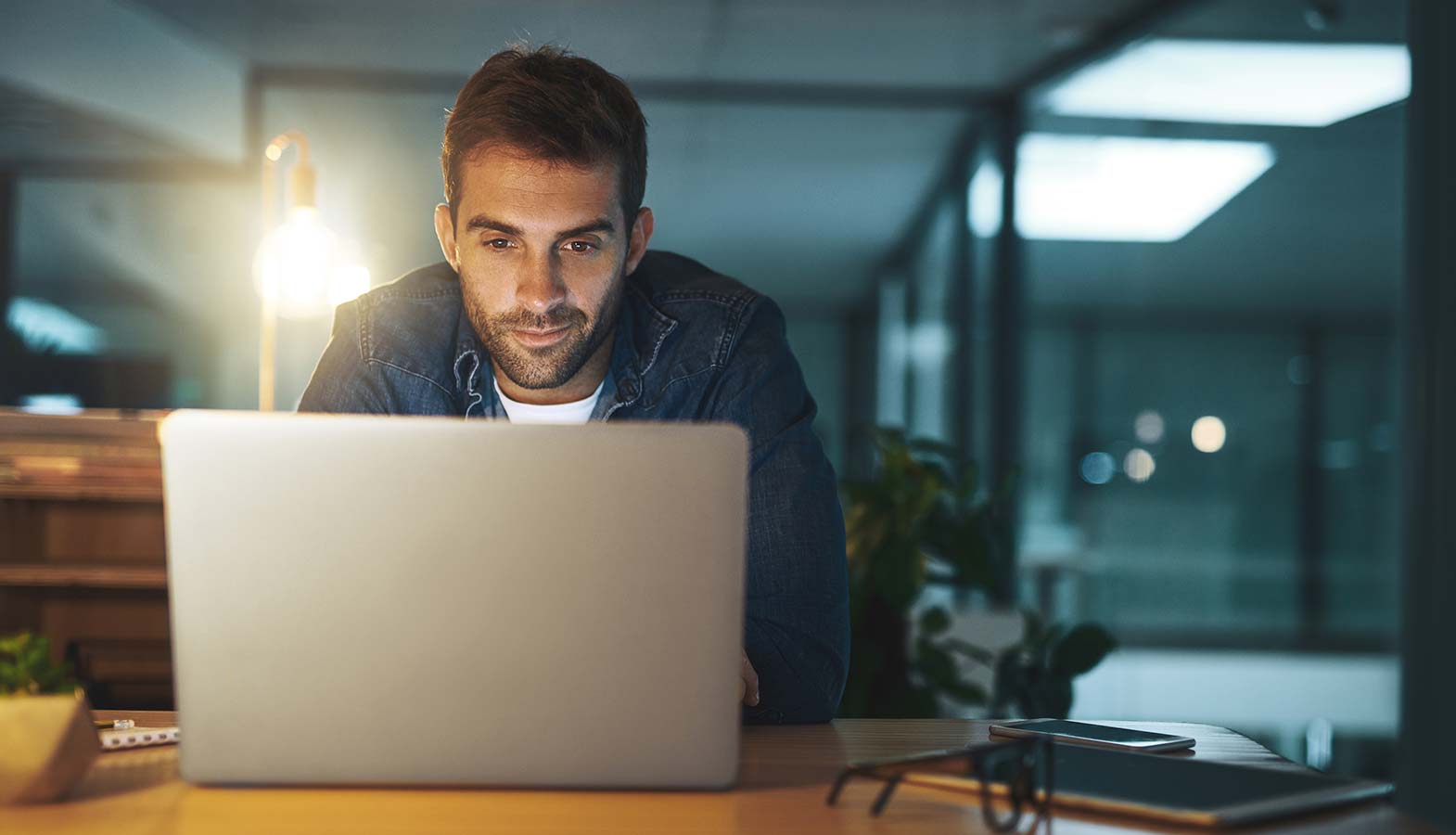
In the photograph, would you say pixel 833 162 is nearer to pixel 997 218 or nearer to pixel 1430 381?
pixel 997 218

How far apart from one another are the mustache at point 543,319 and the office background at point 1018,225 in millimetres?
2329

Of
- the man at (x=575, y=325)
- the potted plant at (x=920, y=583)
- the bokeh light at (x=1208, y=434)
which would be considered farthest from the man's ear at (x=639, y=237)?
the bokeh light at (x=1208, y=434)

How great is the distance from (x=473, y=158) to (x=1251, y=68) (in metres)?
2.81

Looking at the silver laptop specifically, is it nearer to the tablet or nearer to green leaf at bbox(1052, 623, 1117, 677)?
the tablet

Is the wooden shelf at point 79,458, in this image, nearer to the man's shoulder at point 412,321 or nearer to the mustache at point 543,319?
the man's shoulder at point 412,321

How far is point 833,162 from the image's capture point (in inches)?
207

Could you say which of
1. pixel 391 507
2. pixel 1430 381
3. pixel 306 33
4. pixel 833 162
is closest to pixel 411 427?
pixel 391 507

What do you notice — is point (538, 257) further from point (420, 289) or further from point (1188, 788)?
point (1188, 788)

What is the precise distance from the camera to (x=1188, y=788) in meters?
0.84

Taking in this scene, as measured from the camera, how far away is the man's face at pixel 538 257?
1575 millimetres

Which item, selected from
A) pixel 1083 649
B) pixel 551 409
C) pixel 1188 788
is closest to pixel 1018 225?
pixel 1083 649

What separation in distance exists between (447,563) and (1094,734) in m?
0.58

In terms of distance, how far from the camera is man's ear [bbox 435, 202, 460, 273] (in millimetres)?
1709

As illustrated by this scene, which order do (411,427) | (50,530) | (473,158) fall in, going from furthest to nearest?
(50,530) < (473,158) < (411,427)
